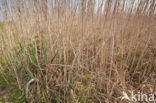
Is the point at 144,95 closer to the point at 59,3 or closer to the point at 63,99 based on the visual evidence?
the point at 63,99

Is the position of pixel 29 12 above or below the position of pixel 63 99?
above

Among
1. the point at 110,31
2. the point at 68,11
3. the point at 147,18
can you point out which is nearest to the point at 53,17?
the point at 68,11

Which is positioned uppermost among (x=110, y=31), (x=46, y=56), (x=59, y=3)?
(x=59, y=3)

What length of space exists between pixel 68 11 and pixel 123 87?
2.88ft

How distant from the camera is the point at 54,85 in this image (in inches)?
31.4

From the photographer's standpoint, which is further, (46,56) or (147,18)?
(147,18)

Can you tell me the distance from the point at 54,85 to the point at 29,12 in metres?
0.74

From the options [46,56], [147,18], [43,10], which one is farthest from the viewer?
[147,18]

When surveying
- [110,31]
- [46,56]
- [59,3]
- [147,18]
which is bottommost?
[46,56]

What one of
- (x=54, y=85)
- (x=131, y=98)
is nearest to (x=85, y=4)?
(x=54, y=85)

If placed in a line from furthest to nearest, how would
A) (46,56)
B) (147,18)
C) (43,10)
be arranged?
(147,18) < (46,56) < (43,10)

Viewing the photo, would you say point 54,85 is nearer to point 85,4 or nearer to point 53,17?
point 53,17

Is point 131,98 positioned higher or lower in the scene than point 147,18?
lower

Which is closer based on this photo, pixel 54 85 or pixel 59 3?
pixel 59 3
